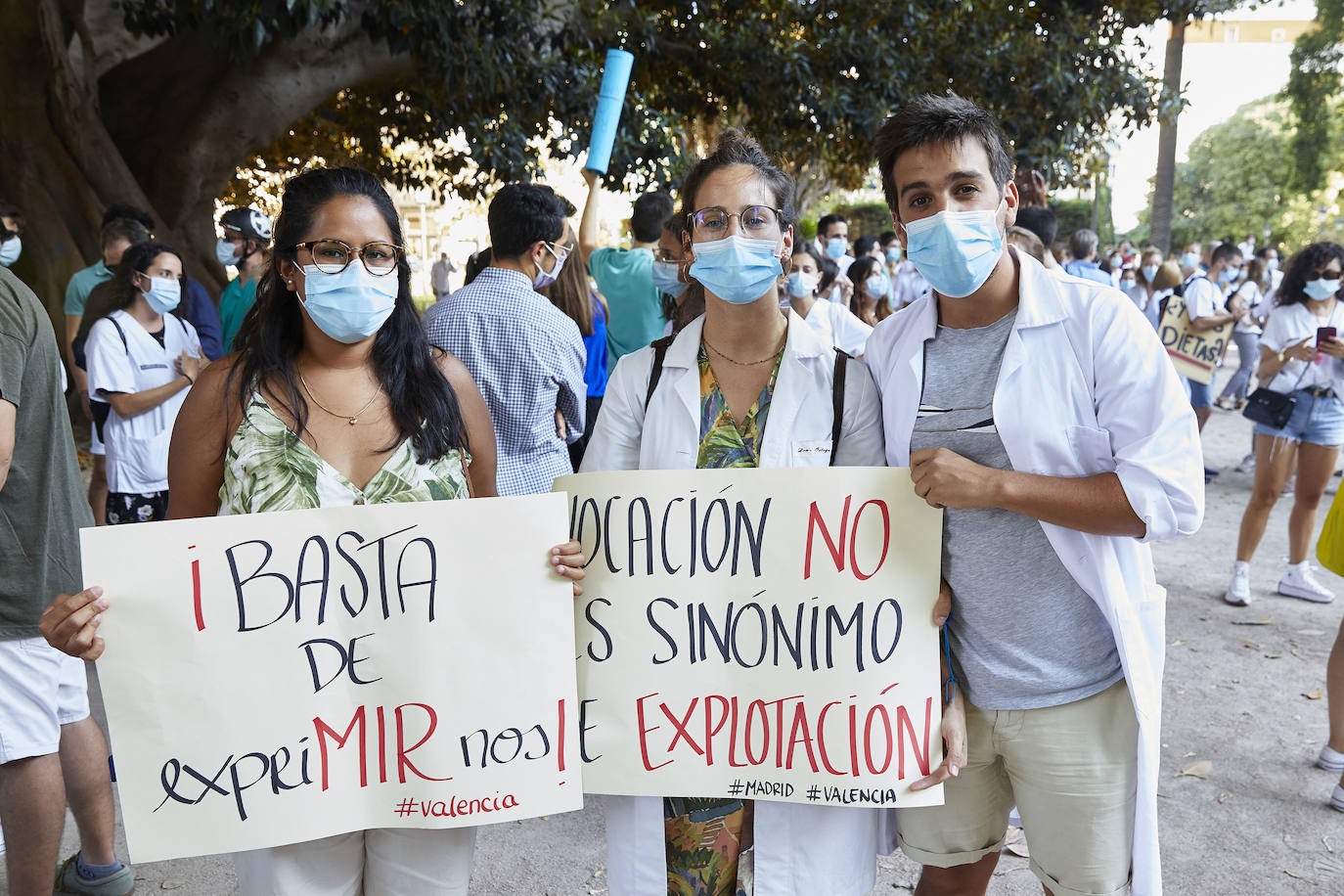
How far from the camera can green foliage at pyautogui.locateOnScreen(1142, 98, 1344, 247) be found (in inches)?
1631

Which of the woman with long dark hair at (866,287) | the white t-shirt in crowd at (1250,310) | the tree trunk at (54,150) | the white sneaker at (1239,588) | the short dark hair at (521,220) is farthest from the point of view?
the tree trunk at (54,150)

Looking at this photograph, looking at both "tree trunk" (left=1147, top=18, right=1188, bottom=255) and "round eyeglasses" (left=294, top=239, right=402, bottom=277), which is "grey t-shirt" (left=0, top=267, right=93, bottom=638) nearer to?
"round eyeglasses" (left=294, top=239, right=402, bottom=277)

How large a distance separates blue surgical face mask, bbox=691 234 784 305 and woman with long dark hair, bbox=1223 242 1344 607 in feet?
14.1

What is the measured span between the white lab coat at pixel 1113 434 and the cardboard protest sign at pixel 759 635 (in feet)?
0.71

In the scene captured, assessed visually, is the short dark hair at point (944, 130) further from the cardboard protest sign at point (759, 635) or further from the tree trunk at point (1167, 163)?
the tree trunk at point (1167, 163)

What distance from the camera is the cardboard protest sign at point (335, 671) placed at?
1.78 meters

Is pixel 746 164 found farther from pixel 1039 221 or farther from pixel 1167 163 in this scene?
pixel 1167 163

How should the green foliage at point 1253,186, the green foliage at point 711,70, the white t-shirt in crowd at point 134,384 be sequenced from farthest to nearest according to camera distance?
the green foliage at point 1253,186 < the green foliage at point 711,70 < the white t-shirt in crowd at point 134,384

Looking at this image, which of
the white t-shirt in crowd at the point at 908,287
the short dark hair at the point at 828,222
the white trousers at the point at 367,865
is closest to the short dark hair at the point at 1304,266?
the white t-shirt in crowd at the point at 908,287

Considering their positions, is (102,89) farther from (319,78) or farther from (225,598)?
(225,598)

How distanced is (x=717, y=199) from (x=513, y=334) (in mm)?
1710

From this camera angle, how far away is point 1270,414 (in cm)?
543

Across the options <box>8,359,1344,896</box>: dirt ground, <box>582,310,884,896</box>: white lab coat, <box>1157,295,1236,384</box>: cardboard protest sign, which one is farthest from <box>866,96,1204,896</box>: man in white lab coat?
<box>1157,295,1236,384</box>: cardboard protest sign

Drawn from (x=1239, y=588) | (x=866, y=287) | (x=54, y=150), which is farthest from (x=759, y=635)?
(x=54, y=150)
